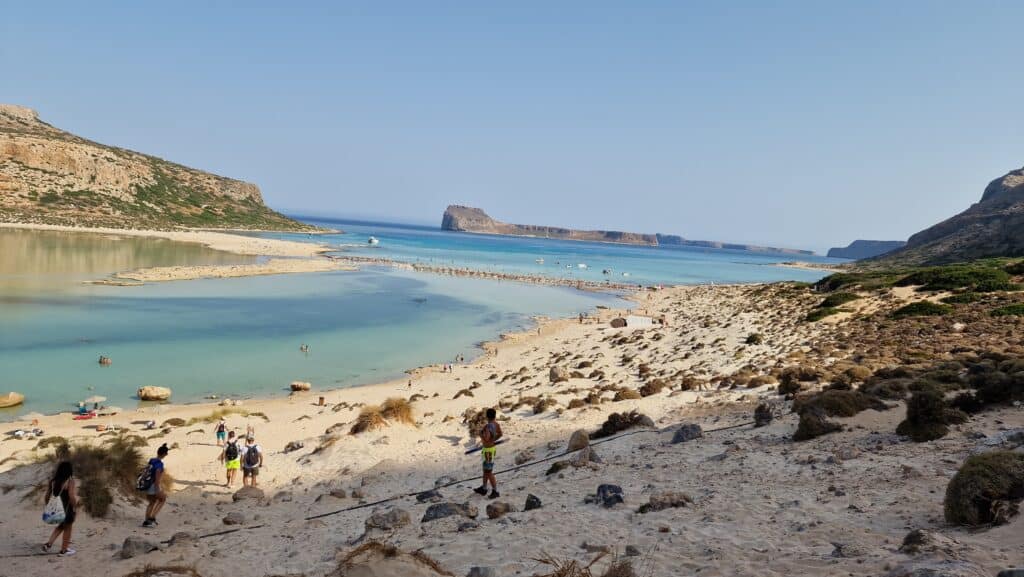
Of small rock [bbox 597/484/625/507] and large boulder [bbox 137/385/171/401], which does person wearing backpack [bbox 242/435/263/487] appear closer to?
small rock [bbox 597/484/625/507]

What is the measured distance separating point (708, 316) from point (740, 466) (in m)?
31.1

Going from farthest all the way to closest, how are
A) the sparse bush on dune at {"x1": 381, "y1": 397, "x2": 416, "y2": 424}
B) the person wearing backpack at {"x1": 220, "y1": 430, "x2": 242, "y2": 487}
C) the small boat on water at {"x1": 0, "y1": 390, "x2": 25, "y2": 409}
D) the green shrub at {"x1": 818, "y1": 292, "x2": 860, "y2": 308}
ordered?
1. the green shrub at {"x1": 818, "y1": 292, "x2": 860, "y2": 308}
2. the small boat on water at {"x1": 0, "y1": 390, "x2": 25, "y2": 409}
3. the sparse bush on dune at {"x1": 381, "y1": 397, "x2": 416, "y2": 424}
4. the person wearing backpack at {"x1": 220, "y1": 430, "x2": 242, "y2": 487}

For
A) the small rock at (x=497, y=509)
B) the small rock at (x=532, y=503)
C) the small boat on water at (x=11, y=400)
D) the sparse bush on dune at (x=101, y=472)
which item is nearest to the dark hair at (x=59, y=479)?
the sparse bush on dune at (x=101, y=472)

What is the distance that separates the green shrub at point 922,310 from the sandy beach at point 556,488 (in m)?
7.94

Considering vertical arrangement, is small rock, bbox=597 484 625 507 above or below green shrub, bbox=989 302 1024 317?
below

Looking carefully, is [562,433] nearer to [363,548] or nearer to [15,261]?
[363,548]

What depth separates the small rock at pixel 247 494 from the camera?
12445 millimetres

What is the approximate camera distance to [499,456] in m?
14.0

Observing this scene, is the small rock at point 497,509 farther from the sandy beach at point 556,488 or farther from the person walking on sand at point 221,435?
the person walking on sand at point 221,435

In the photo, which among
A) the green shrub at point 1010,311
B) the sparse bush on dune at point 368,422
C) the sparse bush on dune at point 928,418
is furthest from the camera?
the green shrub at point 1010,311

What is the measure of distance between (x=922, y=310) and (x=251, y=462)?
2670 centimetres

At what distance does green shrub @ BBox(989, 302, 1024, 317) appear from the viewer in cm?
2161

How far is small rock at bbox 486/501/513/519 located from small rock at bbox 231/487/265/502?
6.01m

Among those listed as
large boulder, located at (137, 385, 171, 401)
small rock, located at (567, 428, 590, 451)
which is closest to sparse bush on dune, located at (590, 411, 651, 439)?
small rock, located at (567, 428, 590, 451)
